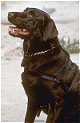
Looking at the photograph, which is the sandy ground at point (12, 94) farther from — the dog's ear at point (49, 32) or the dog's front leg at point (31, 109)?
the dog's ear at point (49, 32)

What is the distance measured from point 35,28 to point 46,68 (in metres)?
0.44

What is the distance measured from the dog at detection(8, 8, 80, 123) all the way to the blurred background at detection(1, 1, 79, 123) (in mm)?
1087

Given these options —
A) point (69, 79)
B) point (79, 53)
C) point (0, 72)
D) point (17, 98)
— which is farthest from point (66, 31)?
point (69, 79)

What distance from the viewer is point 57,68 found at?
591 cm

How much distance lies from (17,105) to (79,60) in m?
2.24

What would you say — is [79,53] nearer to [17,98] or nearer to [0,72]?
[0,72]

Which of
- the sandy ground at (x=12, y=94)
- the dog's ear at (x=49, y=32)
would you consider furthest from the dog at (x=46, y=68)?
the sandy ground at (x=12, y=94)

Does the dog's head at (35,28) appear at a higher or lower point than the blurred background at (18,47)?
higher

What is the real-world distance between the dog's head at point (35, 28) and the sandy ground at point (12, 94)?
1499 mm

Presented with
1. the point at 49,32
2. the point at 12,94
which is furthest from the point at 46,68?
the point at 12,94

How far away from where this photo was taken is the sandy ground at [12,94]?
723 centimetres

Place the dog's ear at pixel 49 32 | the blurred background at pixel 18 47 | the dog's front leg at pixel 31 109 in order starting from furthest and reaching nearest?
the blurred background at pixel 18 47 → the dog's front leg at pixel 31 109 → the dog's ear at pixel 49 32

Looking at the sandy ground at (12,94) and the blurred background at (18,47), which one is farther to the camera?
the blurred background at (18,47)

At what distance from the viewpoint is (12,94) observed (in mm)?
8117
